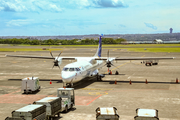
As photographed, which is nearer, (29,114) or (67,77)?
(29,114)

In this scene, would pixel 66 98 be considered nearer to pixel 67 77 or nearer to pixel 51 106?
pixel 51 106

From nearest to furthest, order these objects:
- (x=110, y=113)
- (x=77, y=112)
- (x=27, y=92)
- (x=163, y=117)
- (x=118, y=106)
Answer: (x=110, y=113)
(x=163, y=117)
(x=77, y=112)
(x=118, y=106)
(x=27, y=92)

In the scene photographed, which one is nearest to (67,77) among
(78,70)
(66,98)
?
(78,70)

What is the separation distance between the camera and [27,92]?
96.2 feet

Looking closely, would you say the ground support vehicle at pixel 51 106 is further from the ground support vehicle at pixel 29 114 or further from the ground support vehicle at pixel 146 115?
the ground support vehicle at pixel 146 115

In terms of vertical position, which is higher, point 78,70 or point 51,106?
point 78,70

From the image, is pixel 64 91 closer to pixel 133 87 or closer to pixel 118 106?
pixel 118 106

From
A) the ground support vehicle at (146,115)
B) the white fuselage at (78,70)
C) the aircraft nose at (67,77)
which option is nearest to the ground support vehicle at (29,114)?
the ground support vehicle at (146,115)

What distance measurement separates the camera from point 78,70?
3195cm

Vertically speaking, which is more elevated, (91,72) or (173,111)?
(91,72)

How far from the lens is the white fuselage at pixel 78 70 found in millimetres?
29975

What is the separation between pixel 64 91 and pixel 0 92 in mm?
11913

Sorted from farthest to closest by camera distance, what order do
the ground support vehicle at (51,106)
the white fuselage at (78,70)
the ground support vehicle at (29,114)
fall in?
the white fuselage at (78,70) < the ground support vehicle at (51,106) < the ground support vehicle at (29,114)

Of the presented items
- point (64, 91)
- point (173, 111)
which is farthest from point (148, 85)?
point (64, 91)
